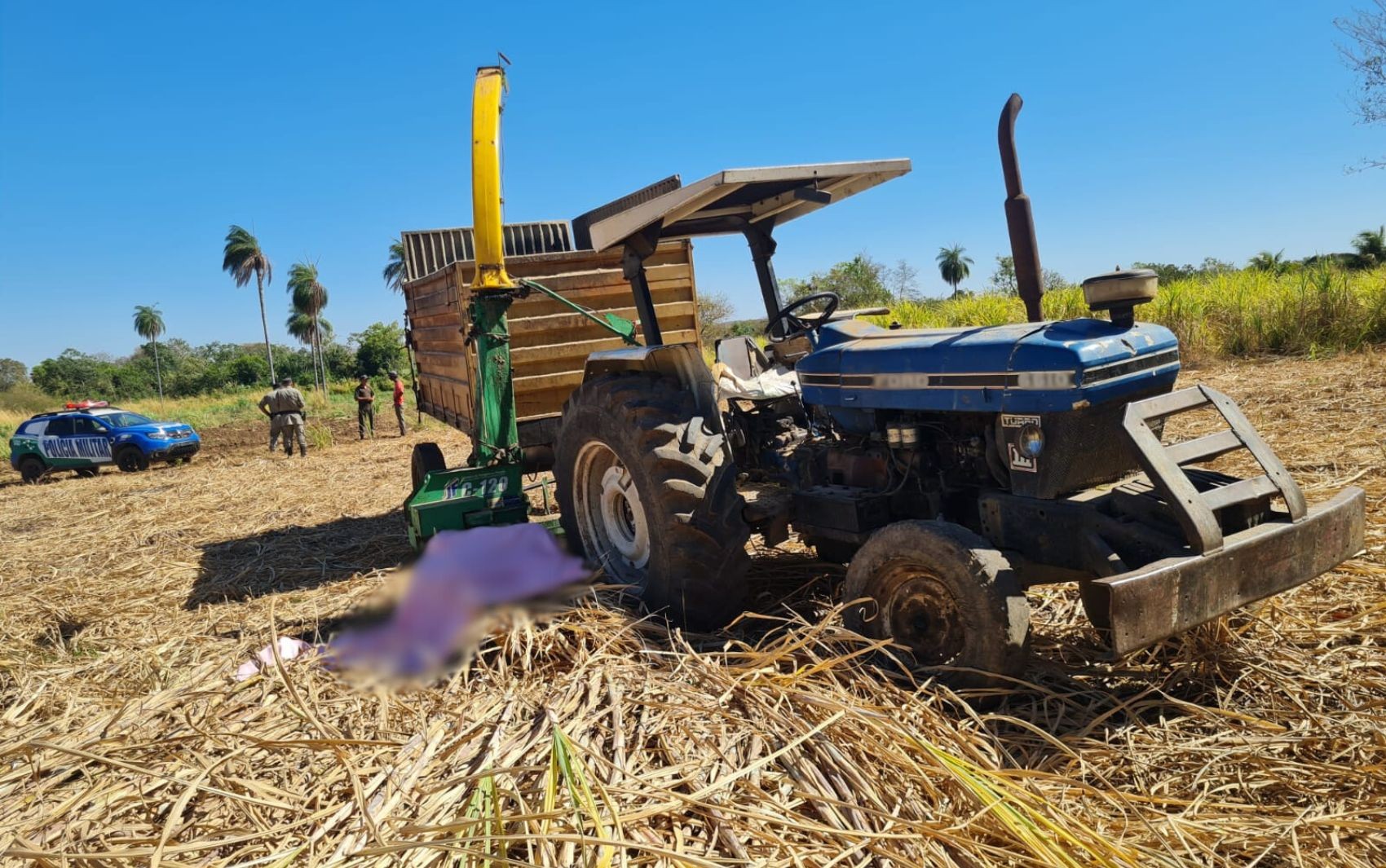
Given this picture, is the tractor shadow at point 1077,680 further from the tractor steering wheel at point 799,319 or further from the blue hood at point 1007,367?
the tractor steering wheel at point 799,319

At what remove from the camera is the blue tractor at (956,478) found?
2.60 metres

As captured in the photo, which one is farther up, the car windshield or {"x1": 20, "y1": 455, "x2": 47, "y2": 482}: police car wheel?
the car windshield

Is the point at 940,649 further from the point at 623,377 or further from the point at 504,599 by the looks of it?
the point at 504,599

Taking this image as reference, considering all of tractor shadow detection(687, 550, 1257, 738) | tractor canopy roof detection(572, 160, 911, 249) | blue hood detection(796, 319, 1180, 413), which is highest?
tractor canopy roof detection(572, 160, 911, 249)

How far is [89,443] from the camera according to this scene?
1418cm

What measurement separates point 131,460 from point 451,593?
53.8 ft

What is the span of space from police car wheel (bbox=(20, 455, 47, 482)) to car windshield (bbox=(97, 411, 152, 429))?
1416 millimetres

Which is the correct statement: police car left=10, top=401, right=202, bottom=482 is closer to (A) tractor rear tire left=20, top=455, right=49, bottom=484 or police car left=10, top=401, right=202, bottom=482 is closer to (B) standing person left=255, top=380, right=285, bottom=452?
(A) tractor rear tire left=20, top=455, right=49, bottom=484

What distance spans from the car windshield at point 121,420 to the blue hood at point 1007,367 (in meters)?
15.1

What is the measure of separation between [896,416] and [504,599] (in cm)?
265

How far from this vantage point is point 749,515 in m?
3.53

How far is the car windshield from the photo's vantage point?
14.4 meters

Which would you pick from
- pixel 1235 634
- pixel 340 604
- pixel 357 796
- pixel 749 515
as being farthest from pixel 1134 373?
pixel 340 604

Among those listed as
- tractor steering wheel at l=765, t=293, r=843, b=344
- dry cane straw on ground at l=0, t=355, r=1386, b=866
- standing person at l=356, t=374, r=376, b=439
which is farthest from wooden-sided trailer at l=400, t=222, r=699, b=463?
standing person at l=356, t=374, r=376, b=439
